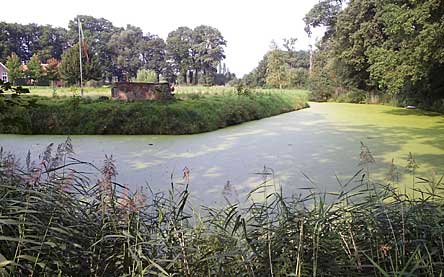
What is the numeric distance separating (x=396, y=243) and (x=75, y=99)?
6646 mm

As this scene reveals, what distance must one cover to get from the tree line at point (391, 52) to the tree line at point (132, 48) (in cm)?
1602

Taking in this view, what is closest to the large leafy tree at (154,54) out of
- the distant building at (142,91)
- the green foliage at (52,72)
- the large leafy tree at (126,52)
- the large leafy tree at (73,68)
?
the large leafy tree at (126,52)

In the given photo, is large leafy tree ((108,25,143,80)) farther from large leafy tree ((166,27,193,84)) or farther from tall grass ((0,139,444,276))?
tall grass ((0,139,444,276))

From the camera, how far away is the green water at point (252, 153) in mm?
3129

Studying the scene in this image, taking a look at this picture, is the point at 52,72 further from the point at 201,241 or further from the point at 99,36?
the point at 201,241

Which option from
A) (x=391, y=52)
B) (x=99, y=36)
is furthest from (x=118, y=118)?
(x=99, y=36)

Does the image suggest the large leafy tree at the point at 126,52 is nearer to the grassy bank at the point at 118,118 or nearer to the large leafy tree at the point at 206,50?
the large leafy tree at the point at 206,50

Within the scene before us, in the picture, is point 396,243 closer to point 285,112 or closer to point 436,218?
point 436,218

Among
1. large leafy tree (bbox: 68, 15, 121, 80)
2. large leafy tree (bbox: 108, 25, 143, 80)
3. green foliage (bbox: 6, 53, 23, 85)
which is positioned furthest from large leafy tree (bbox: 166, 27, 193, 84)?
green foliage (bbox: 6, 53, 23, 85)

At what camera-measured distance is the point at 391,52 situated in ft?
30.6

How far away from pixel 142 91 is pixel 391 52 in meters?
5.94

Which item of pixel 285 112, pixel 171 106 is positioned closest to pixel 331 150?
pixel 171 106

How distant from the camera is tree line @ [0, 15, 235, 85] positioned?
2961 cm

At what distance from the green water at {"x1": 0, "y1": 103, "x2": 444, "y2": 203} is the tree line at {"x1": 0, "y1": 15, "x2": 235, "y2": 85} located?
2361 centimetres
